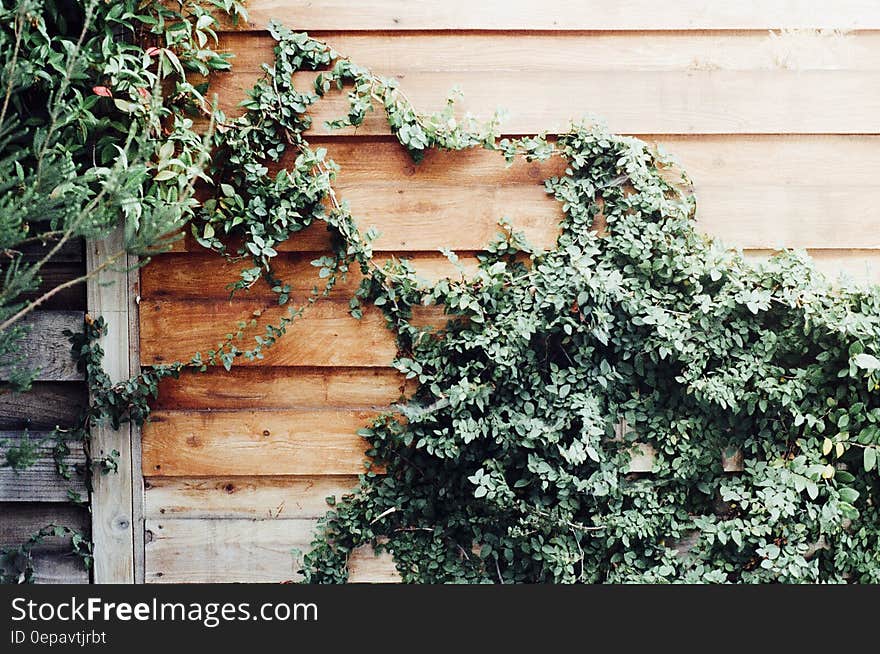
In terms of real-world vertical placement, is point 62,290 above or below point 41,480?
above

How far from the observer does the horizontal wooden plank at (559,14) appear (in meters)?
2.18

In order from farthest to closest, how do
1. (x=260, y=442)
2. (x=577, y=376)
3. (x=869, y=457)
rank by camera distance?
(x=260, y=442) → (x=577, y=376) → (x=869, y=457)

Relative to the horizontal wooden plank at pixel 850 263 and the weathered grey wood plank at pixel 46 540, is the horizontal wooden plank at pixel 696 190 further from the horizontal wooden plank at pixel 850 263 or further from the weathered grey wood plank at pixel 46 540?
the weathered grey wood plank at pixel 46 540

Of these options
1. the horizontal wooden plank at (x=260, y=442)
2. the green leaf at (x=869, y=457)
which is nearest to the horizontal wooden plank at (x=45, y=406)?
the horizontal wooden plank at (x=260, y=442)

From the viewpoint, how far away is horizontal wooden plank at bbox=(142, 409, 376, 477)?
2.25 meters

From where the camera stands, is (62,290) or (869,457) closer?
(869,457)

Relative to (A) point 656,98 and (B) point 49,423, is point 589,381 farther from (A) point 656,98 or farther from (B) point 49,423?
(B) point 49,423

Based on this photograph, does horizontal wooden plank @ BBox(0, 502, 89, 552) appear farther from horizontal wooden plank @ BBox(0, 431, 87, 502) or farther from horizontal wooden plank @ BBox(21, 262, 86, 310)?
horizontal wooden plank @ BBox(21, 262, 86, 310)

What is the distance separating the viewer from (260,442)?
2250 mm

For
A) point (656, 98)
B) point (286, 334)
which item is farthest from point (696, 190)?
point (286, 334)

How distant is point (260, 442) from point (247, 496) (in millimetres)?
185

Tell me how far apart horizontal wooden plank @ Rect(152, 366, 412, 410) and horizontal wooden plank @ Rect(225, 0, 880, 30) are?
1084 mm

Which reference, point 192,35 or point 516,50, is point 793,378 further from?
point 192,35

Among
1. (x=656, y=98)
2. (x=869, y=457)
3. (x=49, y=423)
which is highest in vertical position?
(x=656, y=98)
